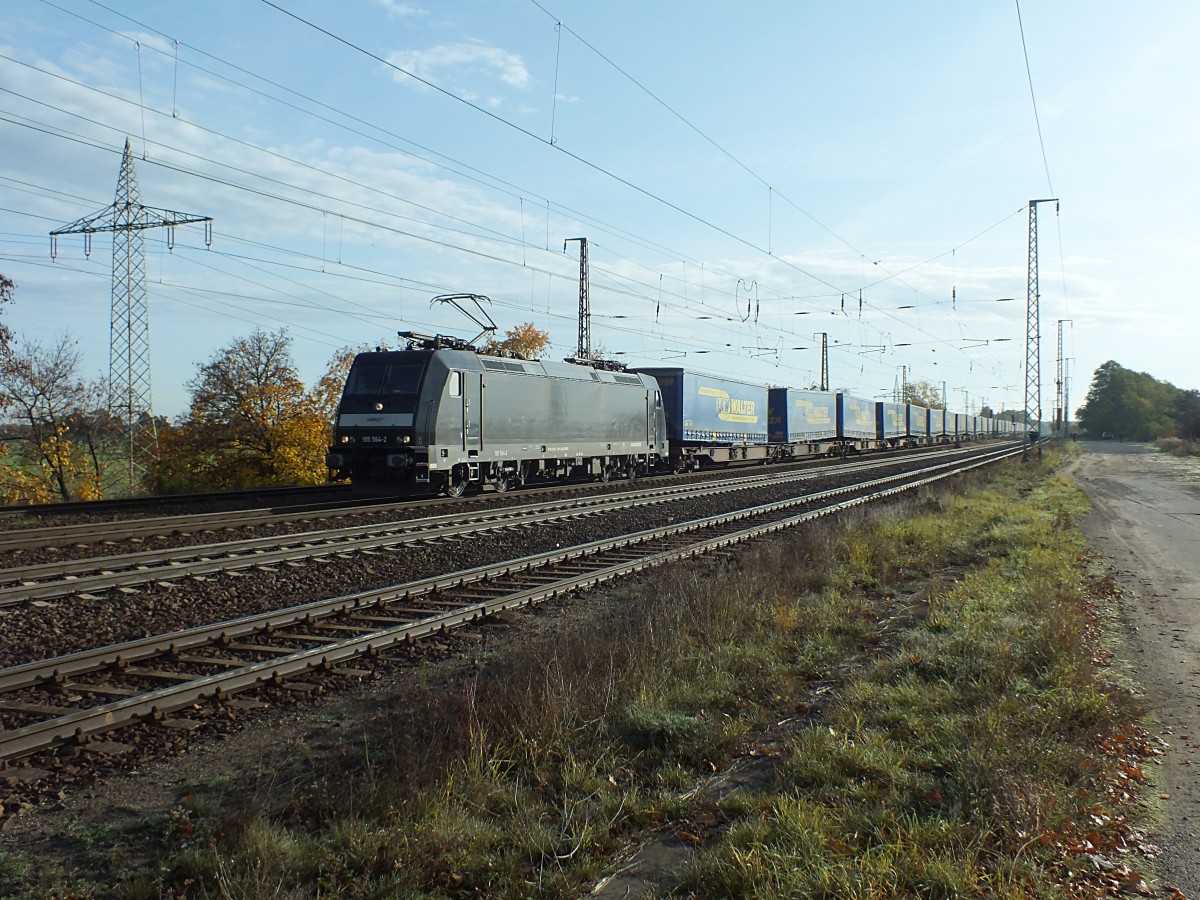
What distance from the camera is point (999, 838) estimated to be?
4117 mm

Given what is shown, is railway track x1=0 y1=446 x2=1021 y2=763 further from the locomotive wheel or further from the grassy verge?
the locomotive wheel

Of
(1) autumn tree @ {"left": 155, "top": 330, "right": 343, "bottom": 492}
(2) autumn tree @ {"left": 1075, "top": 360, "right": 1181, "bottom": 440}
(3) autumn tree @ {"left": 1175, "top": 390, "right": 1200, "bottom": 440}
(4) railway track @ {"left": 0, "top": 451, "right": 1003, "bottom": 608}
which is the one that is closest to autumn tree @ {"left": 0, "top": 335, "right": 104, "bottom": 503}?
(1) autumn tree @ {"left": 155, "top": 330, "right": 343, "bottom": 492}

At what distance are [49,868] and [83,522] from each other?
12609 millimetres

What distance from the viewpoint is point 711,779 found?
504cm

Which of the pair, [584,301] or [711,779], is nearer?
[711,779]

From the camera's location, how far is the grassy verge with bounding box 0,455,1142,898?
12.6ft

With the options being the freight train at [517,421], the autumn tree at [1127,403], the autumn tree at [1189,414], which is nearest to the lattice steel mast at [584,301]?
the freight train at [517,421]

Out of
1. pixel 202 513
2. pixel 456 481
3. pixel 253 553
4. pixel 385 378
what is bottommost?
pixel 253 553

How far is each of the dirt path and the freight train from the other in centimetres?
1249

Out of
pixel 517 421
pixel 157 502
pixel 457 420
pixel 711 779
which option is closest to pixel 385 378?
pixel 457 420

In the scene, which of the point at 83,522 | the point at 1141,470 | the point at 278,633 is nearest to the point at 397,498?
the point at 83,522

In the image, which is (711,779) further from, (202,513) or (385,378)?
(385,378)

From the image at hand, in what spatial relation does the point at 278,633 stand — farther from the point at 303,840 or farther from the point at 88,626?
the point at 303,840

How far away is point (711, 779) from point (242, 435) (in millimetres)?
33218
